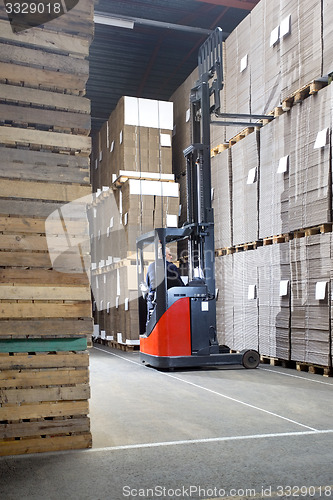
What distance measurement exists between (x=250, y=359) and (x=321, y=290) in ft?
5.18

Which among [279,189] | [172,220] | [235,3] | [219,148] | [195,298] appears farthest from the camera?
[172,220]

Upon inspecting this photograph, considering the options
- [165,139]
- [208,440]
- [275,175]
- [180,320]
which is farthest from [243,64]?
[208,440]

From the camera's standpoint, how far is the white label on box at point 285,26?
6547mm

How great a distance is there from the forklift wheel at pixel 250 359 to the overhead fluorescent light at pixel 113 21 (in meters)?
6.09

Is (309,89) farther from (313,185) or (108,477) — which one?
(108,477)

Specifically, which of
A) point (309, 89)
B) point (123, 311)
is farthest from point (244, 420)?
point (123, 311)

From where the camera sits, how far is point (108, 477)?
9.23ft

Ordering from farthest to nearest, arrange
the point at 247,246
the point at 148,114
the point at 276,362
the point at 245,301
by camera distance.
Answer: the point at 148,114, the point at 247,246, the point at 245,301, the point at 276,362

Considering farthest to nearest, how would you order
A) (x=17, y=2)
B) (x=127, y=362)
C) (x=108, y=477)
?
(x=127, y=362)
(x=17, y=2)
(x=108, y=477)

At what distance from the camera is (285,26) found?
21.6 ft

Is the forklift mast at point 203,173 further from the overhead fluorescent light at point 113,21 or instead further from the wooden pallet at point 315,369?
the overhead fluorescent light at point 113,21

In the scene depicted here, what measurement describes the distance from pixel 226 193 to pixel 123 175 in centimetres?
204

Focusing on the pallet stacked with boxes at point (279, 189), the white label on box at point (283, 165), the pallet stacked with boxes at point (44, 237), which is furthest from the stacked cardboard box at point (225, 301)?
the pallet stacked with boxes at point (44, 237)

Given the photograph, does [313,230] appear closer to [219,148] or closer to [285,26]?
[285,26]
